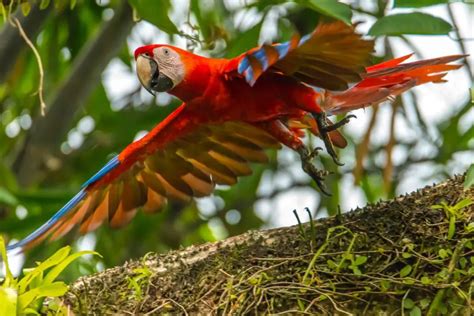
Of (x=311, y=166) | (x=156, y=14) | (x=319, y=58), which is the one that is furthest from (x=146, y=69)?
(x=319, y=58)

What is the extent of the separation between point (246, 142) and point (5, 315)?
1173 millimetres

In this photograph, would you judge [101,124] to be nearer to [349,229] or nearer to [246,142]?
[246,142]

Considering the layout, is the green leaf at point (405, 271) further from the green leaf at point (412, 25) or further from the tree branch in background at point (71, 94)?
the tree branch in background at point (71, 94)

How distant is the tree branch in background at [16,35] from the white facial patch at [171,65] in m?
0.68

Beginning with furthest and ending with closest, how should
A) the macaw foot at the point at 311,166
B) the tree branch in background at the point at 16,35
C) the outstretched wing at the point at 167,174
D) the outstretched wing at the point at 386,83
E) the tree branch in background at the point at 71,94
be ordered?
1. the tree branch in background at the point at 71,94
2. the tree branch in background at the point at 16,35
3. the outstretched wing at the point at 167,174
4. the macaw foot at the point at 311,166
5. the outstretched wing at the point at 386,83

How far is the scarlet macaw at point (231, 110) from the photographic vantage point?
2.30 meters

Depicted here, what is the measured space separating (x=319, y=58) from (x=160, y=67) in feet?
1.85

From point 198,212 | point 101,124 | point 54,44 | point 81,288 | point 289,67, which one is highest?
point 289,67

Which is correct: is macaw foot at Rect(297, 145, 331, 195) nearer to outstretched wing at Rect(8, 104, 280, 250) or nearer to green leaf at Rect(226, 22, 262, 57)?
outstretched wing at Rect(8, 104, 280, 250)

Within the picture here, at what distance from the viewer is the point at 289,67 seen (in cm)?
237

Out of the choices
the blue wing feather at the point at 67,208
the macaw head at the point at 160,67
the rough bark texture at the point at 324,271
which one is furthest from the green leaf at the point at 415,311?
the blue wing feather at the point at 67,208

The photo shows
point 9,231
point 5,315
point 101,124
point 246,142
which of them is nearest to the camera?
point 5,315

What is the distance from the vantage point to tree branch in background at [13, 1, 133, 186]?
3.60 m

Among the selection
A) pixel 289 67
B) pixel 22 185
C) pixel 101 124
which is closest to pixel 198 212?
pixel 101 124
